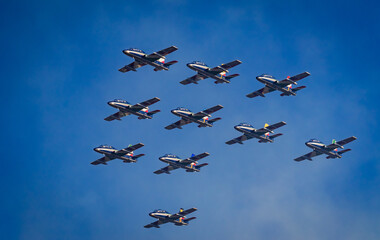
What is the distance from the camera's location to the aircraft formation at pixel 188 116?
494 feet

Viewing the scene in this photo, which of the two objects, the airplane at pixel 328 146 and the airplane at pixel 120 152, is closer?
the airplane at pixel 120 152

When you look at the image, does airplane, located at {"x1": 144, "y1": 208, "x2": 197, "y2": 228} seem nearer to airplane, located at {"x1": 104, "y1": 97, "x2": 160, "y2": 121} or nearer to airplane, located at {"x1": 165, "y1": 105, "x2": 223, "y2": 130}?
airplane, located at {"x1": 165, "y1": 105, "x2": 223, "y2": 130}

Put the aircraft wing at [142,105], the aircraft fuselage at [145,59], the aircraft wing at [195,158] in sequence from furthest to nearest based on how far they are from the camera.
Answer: the aircraft wing at [195,158] < the aircraft wing at [142,105] < the aircraft fuselage at [145,59]

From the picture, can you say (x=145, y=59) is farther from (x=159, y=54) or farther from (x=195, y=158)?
(x=195, y=158)

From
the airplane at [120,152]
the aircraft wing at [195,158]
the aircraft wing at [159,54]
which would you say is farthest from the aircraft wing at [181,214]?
the aircraft wing at [159,54]

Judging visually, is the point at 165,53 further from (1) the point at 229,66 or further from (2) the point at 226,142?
(2) the point at 226,142

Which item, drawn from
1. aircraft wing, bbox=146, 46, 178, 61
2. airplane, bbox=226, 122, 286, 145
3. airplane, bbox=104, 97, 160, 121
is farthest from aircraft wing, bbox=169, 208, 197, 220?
aircraft wing, bbox=146, 46, 178, 61

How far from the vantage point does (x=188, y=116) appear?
514ft

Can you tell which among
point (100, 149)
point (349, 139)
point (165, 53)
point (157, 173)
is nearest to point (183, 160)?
point (157, 173)

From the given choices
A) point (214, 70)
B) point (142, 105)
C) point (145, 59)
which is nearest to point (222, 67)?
point (214, 70)

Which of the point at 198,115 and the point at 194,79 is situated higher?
the point at 194,79

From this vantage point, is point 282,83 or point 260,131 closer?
point 282,83

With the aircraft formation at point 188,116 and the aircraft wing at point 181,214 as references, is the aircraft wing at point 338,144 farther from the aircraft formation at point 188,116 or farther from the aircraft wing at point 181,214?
the aircraft wing at point 181,214

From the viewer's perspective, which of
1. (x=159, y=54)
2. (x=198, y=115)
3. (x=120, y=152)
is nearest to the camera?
(x=159, y=54)
